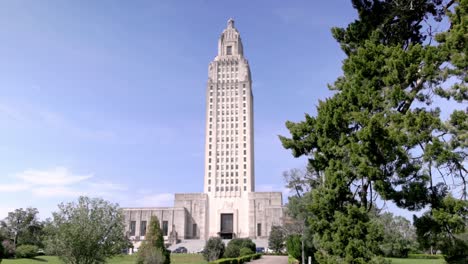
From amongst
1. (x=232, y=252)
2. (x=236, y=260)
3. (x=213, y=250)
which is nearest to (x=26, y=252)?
(x=213, y=250)

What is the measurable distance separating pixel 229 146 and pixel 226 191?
8.99m

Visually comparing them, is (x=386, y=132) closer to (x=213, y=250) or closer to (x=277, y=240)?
(x=213, y=250)

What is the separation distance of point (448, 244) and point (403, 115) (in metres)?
4.08

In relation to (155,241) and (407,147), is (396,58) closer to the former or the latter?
(407,147)

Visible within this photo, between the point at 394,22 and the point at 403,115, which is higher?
the point at 394,22

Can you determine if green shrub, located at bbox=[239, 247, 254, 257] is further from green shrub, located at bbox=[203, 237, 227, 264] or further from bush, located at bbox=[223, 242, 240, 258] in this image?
green shrub, located at bbox=[203, 237, 227, 264]

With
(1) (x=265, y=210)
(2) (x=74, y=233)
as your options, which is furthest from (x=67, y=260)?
(1) (x=265, y=210)

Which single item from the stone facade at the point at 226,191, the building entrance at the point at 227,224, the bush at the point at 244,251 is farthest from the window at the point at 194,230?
the bush at the point at 244,251

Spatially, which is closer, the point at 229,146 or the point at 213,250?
the point at 213,250

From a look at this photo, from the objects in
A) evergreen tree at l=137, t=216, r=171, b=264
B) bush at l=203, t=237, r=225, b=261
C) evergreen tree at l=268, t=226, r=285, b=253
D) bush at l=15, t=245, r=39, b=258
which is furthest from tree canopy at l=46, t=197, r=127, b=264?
evergreen tree at l=268, t=226, r=285, b=253

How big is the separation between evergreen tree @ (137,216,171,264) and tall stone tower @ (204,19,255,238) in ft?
145

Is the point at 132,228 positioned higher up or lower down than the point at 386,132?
lower down

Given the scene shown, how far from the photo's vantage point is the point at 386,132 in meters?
13.0

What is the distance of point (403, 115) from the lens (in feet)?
42.2
